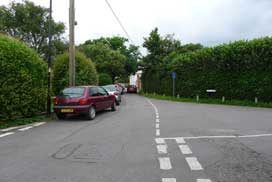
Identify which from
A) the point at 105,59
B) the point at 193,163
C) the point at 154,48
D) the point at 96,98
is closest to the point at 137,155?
the point at 193,163

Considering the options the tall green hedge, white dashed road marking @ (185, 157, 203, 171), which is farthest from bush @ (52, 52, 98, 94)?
white dashed road marking @ (185, 157, 203, 171)

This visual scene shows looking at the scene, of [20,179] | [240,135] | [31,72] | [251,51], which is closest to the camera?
[20,179]

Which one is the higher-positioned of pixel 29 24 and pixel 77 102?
pixel 29 24

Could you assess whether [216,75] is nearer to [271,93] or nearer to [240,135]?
[271,93]

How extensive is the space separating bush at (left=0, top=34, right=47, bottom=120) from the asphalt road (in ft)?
6.28

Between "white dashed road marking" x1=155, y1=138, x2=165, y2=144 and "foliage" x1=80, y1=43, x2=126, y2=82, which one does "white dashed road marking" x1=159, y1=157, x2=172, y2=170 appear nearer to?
"white dashed road marking" x1=155, y1=138, x2=165, y2=144

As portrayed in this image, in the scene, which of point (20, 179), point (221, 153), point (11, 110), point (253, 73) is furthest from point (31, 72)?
point (253, 73)

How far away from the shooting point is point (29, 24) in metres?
35.9

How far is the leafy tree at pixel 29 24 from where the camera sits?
3496cm

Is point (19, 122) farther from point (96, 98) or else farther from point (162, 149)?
point (162, 149)

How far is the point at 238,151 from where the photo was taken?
5.73 m

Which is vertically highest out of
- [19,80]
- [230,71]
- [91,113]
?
[230,71]

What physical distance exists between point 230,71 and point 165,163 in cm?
1752

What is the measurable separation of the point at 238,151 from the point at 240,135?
6.83 feet
